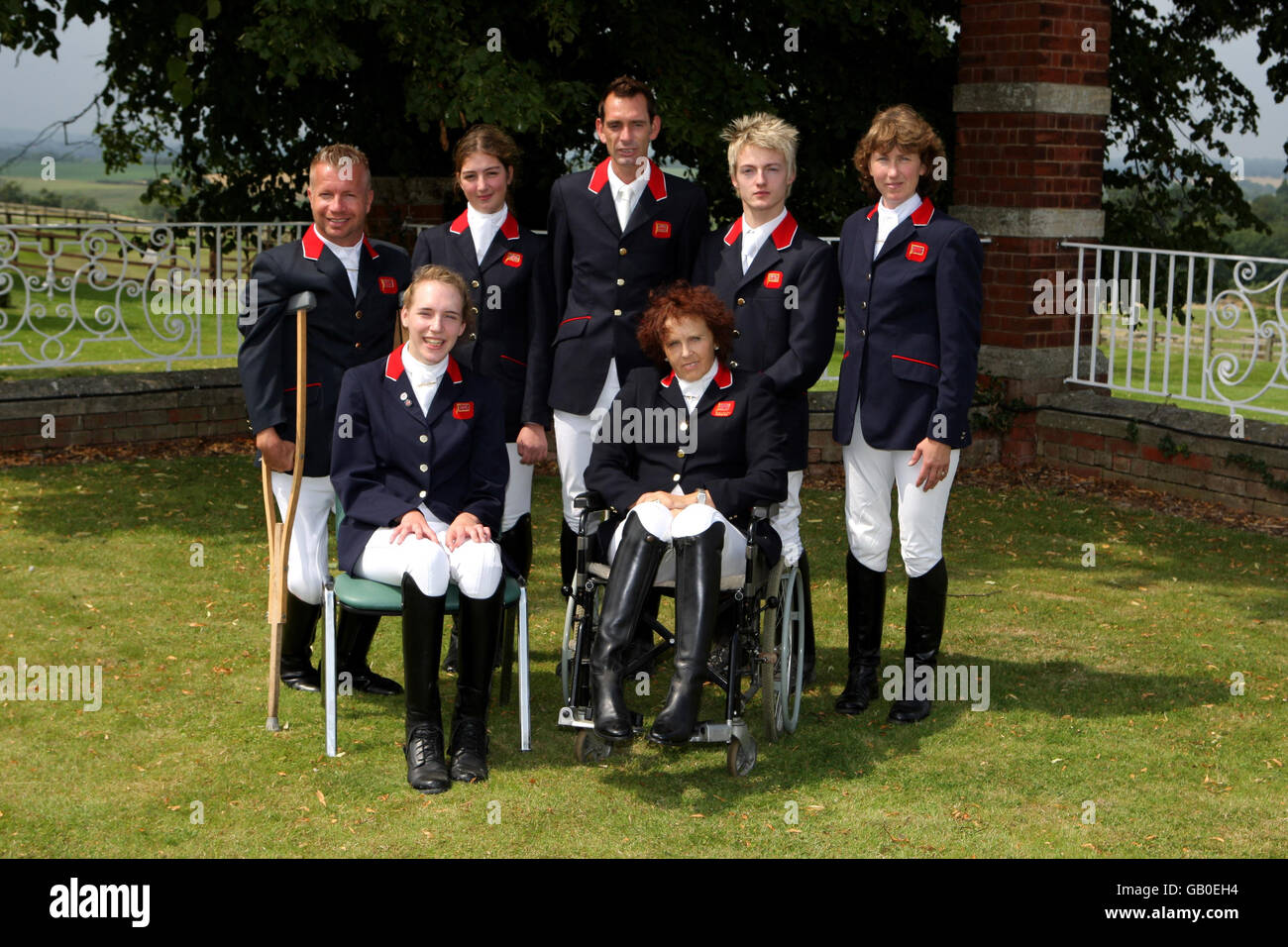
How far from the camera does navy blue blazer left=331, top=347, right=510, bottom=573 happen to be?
5223 mm

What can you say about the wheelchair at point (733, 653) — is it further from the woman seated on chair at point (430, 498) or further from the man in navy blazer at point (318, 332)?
the man in navy blazer at point (318, 332)

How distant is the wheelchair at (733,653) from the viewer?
4.95m

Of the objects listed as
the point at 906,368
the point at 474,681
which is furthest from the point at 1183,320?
the point at 474,681

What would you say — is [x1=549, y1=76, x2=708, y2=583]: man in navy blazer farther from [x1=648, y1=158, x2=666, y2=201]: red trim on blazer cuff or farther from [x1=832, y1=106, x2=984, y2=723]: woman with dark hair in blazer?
[x1=832, y1=106, x2=984, y2=723]: woman with dark hair in blazer

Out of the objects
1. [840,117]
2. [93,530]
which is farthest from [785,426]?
[840,117]

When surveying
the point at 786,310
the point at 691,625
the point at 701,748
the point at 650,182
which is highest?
the point at 650,182

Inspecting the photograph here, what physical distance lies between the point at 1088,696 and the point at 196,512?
5361 millimetres

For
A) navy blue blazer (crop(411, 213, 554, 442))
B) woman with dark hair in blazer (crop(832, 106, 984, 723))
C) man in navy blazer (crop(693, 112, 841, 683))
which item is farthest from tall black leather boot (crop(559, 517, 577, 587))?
woman with dark hair in blazer (crop(832, 106, 984, 723))

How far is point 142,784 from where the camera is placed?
4.90m

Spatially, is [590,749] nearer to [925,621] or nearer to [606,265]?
[925,621]

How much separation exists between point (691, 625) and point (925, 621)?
1.33 metres

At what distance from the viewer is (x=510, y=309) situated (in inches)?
229

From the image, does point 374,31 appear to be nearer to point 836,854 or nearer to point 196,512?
point 196,512

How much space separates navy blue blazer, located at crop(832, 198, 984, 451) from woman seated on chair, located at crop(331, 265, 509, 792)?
1.36m
